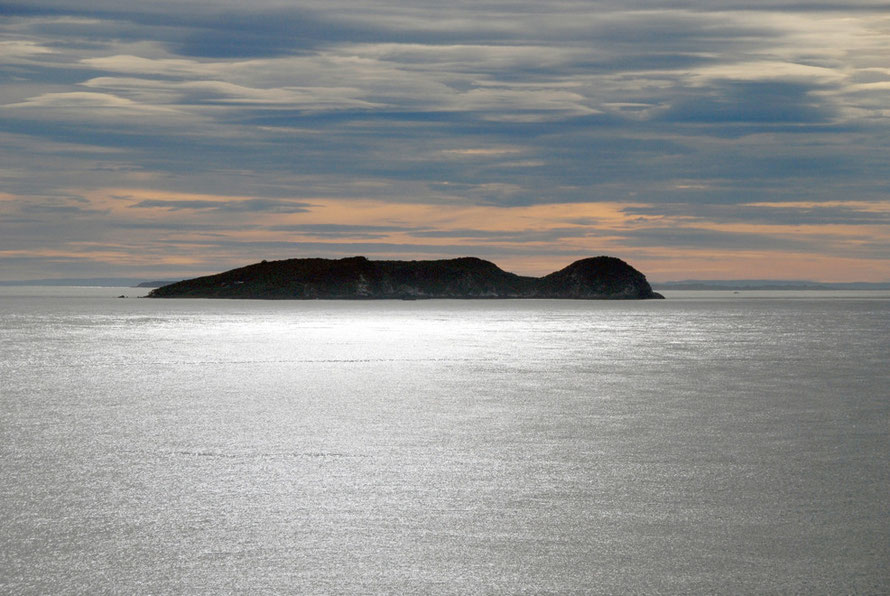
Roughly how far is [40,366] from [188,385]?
11311 millimetres

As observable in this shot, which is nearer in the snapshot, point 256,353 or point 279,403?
point 279,403

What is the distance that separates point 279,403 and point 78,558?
14769mm

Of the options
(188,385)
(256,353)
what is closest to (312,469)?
(188,385)

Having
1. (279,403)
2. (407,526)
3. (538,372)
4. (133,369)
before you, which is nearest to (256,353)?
(133,369)

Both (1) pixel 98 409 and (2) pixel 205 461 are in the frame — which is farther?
(1) pixel 98 409

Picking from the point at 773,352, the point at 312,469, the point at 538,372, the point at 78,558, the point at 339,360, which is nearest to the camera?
the point at 78,558

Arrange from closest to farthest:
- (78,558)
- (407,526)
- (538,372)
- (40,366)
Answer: (78,558)
(407,526)
(538,372)
(40,366)

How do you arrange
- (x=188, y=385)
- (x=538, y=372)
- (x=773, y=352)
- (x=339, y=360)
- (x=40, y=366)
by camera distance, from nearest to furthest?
(x=188, y=385) → (x=538, y=372) → (x=40, y=366) → (x=339, y=360) → (x=773, y=352)

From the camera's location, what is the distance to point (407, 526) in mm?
10742

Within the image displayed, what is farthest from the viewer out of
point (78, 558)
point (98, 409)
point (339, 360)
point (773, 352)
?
point (773, 352)

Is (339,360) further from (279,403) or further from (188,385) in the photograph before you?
(279,403)

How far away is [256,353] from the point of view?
4822 cm

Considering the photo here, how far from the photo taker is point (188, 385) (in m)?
29.5

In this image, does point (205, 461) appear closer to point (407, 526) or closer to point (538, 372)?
point (407, 526)
